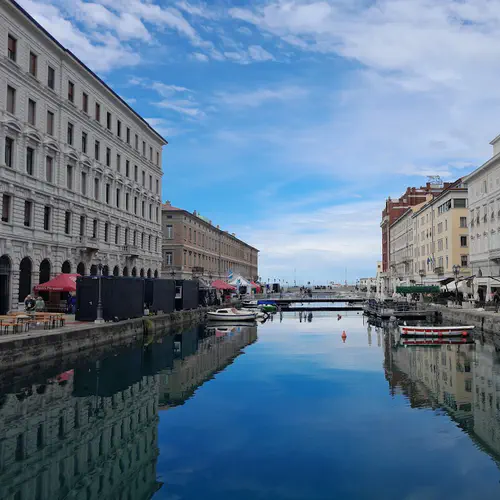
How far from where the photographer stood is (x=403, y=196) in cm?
13500

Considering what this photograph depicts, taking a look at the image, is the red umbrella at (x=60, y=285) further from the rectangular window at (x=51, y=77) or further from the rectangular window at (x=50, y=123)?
the rectangular window at (x=51, y=77)

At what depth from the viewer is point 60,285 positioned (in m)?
36.9

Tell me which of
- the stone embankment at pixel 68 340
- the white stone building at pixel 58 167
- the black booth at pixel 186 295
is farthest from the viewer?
the black booth at pixel 186 295

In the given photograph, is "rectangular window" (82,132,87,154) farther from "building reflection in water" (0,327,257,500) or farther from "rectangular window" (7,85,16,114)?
"building reflection in water" (0,327,257,500)

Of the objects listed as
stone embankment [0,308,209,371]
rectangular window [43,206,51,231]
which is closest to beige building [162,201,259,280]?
rectangular window [43,206,51,231]

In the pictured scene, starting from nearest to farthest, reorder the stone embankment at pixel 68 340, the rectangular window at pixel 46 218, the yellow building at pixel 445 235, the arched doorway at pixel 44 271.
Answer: the stone embankment at pixel 68 340 < the arched doorway at pixel 44 271 < the rectangular window at pixel 46 218 < the yellow building at pixel 445 235

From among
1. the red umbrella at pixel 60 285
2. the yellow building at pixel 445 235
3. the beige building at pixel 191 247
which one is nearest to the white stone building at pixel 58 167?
the red umbrella at pixel 60 285

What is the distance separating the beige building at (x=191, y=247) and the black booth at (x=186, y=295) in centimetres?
405

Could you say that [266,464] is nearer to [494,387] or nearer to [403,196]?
[494,387]

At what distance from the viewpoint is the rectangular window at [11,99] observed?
39.0 m

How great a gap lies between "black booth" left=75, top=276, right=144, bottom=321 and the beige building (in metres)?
24.2

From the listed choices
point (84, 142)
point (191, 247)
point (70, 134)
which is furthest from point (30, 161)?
point (191, 247)

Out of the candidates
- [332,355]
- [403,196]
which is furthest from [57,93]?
[403,196]

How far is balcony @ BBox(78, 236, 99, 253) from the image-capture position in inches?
1948
